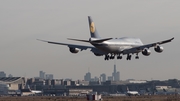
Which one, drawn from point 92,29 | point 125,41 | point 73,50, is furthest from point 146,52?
point 73,50

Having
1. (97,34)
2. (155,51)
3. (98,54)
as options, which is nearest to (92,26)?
(97,34)

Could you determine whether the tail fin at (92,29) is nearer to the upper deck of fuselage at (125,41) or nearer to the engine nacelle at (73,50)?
the upper deck of fuselage at (125,41)

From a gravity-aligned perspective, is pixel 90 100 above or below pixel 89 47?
below

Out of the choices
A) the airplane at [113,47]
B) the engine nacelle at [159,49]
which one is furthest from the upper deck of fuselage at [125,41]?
the engine nacelle at [159,49]

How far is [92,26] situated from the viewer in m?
104

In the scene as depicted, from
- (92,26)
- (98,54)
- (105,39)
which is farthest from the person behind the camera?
(98,54)

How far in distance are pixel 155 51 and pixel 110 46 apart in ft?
35.9

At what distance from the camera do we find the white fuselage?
105m

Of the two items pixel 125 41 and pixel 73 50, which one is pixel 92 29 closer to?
pixel 73 50

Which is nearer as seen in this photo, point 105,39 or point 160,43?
→ point 105,39

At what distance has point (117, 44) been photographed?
109 meters

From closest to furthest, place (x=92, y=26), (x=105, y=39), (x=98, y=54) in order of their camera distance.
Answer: (x=105, y=39), (x=92, y=26), (x=98, y=54)

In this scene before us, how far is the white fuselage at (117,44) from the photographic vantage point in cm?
10488

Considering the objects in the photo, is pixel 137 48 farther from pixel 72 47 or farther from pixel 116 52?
pixel 72 47
